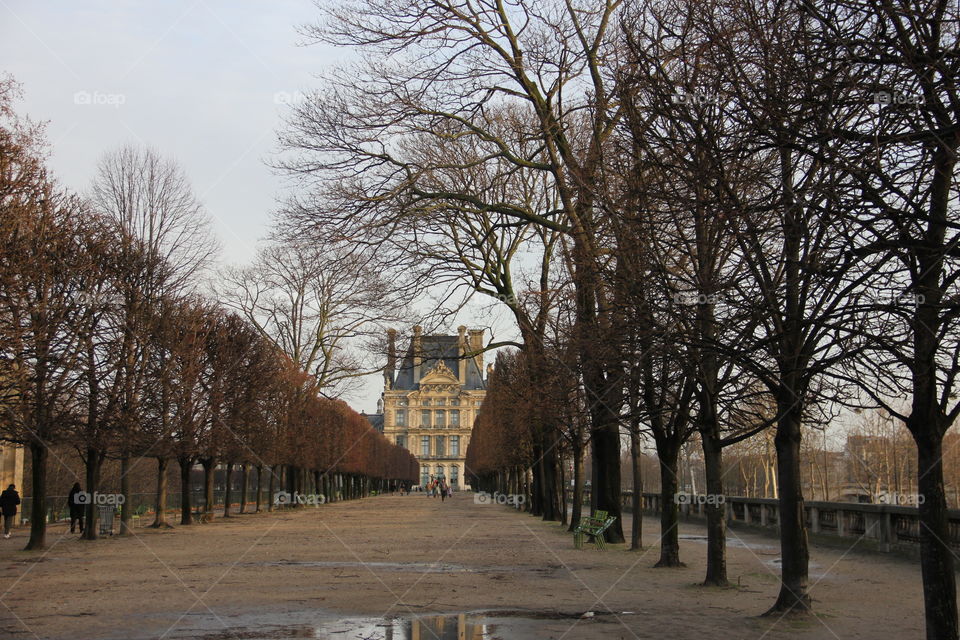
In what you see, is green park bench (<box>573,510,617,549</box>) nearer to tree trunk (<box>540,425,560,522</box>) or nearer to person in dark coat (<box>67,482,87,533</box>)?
tree trunk (<box>540,425,560,522</box>)

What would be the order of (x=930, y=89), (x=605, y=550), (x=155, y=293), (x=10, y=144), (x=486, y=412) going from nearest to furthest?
(x=930, y=89)
(x=10, y=144)
(x=605, y=550)
(x=155, y=293)
(x=486, y=412)

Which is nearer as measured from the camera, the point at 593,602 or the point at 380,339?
Result: the point at 593,602

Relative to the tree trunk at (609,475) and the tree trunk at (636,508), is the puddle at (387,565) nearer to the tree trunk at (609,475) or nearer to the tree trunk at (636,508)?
the tree trunk at (636,508)

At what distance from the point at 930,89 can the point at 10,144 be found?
16.7m

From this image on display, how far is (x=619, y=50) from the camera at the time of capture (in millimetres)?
14586

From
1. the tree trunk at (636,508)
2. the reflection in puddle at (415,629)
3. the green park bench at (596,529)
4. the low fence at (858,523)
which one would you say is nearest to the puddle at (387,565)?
the green park bench at (596,529)

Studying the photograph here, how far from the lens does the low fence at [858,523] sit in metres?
22.5

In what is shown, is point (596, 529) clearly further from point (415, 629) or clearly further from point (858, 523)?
point (415, 629)

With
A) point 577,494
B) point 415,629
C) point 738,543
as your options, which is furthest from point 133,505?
point 415,629

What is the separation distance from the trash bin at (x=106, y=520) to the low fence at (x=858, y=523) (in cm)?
1829

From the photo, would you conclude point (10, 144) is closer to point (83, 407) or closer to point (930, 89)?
point (83, 407)

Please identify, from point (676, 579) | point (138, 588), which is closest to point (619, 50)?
point (676, 579)

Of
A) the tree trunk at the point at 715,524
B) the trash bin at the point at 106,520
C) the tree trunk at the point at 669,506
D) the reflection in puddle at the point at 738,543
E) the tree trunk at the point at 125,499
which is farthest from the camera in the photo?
the tree trunk at the point at 125,499

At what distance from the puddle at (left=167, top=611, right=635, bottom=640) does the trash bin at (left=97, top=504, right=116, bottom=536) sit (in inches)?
818
